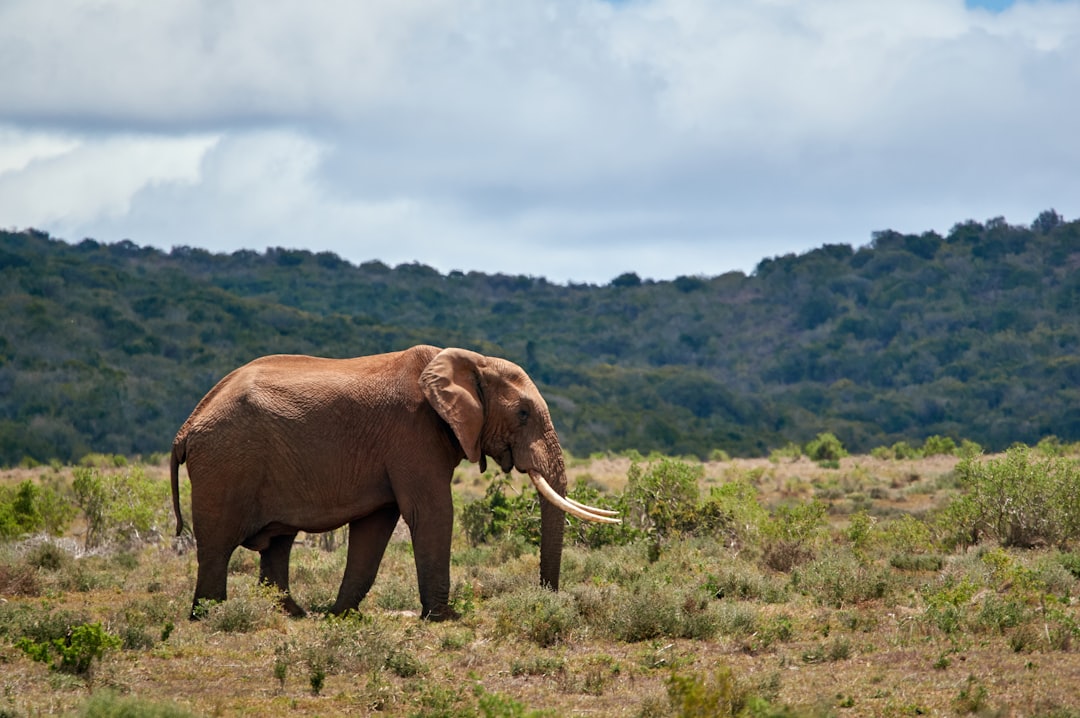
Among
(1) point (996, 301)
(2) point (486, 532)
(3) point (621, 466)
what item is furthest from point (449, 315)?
(2) point (486, 532)

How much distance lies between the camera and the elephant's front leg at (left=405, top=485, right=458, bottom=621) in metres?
12.8

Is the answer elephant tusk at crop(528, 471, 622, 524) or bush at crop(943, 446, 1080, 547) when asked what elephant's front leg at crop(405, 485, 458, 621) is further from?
bush at crop(943, 446, 1080, 547)

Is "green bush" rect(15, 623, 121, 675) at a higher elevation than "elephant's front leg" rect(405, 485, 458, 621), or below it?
below

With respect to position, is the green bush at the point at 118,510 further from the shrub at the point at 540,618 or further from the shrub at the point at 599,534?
the shrub at the point at 540,618

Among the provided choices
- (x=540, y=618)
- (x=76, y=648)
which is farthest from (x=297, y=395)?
(x=76, y=648)

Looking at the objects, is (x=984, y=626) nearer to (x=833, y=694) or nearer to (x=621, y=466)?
(x=833, y=694)

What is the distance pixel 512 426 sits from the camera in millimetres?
13242

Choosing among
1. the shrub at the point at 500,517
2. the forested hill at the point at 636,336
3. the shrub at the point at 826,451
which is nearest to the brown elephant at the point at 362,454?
the shrub at the point at 500,517

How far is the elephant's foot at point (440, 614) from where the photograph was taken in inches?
510

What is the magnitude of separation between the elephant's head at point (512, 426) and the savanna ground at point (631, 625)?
0.65 metres

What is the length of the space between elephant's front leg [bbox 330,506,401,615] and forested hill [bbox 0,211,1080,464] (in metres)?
39.9

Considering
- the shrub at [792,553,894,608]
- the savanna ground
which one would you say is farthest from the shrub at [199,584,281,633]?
the shrub at [792,553,894,608]

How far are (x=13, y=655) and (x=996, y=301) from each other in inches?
3927

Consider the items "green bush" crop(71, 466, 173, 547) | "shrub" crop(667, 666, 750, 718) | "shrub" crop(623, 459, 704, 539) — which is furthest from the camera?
"green bush" crop(71, 466, 173, 547)
